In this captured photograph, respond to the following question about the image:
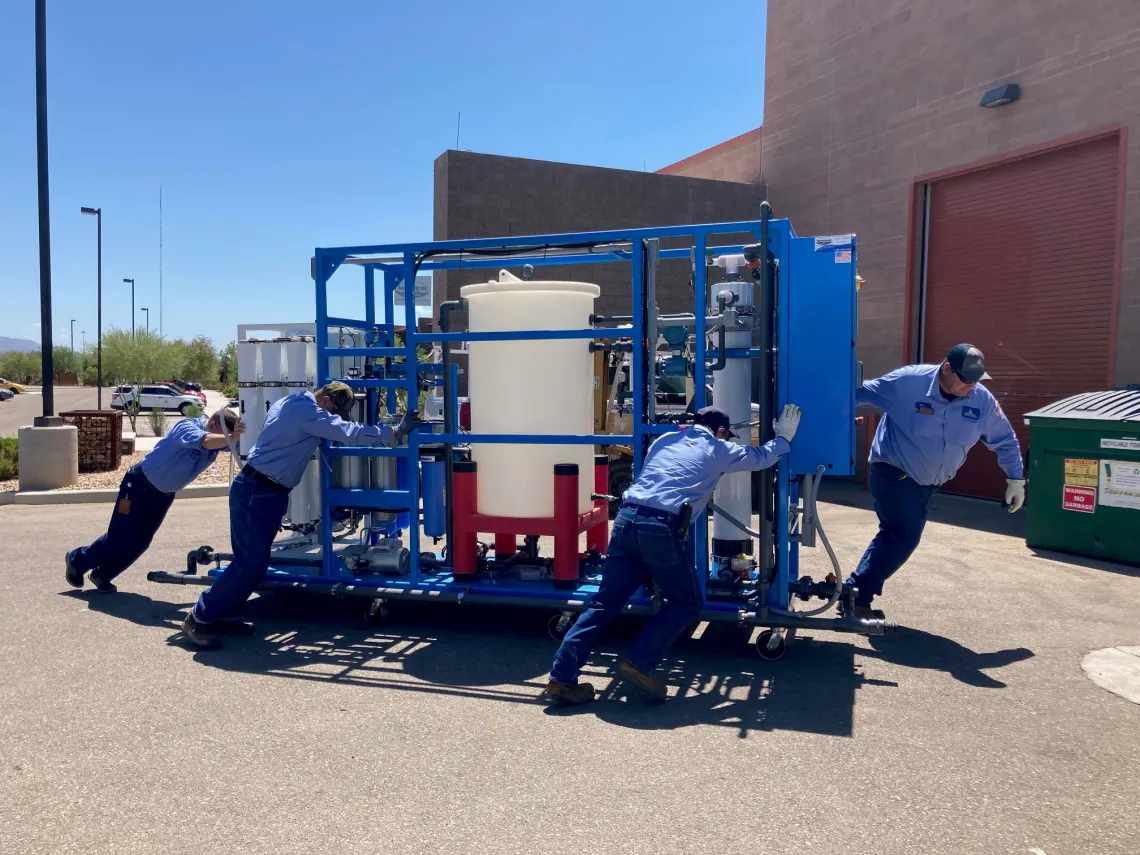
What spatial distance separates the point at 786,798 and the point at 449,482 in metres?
3.34

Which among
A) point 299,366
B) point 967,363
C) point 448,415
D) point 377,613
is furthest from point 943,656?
point 299,366

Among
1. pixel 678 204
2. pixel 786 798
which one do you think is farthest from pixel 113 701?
pixel 678 204

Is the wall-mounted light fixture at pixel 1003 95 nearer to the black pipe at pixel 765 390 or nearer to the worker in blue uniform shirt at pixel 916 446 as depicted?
the worker in blue uniform shirt at pixel 916 446

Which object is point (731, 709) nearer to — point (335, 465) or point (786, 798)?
point (786, 798)

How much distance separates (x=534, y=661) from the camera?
518cm

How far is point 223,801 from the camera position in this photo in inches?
134

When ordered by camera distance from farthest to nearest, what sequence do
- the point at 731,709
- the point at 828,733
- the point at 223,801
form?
the point at 731,709 → the point at 828,733 → the point at 223,801

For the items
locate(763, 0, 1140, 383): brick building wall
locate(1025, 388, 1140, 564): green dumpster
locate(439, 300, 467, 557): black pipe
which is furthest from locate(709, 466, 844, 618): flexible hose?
locate(763, 0, 1140, 383): brick building wall

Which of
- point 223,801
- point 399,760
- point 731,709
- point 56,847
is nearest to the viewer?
point 56,847

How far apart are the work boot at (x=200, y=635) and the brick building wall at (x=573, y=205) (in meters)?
9.03

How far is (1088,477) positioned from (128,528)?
8.49m

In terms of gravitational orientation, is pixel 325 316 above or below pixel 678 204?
below

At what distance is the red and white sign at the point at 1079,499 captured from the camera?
26.2ft

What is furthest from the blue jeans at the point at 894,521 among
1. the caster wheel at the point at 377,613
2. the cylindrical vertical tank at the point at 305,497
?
the cylindrical vertical tank at the point at 305,497
